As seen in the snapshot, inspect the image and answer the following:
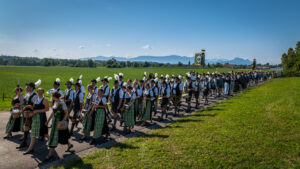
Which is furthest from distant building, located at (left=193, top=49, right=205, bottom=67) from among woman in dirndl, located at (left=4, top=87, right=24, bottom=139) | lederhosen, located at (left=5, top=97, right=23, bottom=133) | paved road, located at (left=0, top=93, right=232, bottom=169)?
lederhosen, located at (left=5, top=97, right=23, bottom=133)

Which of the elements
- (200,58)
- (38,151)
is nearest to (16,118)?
(38,151)

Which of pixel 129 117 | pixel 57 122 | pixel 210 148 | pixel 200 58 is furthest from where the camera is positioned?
pixel 200 58

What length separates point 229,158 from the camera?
5.50 metres

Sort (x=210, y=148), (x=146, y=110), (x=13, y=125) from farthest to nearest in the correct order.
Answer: (x=146, y=110), (x=13, y=125), (x=210, y=148)

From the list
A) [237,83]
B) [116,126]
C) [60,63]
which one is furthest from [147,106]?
[60,63]

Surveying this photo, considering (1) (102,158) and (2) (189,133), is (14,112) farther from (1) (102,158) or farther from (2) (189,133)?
(2) (189,133)

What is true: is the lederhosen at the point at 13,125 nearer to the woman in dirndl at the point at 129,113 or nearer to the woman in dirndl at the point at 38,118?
the woman in dirndl at the point at 38,118

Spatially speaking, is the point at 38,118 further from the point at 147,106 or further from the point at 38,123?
the point at 147,106

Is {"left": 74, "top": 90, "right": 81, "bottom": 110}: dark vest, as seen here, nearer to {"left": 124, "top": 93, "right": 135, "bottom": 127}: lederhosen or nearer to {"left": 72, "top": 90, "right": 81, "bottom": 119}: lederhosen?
{"left": 72, "top": 90, "right": 81, "bottom": 119}: lederhosen

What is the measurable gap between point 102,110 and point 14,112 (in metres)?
3.23

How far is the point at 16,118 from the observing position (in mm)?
7141

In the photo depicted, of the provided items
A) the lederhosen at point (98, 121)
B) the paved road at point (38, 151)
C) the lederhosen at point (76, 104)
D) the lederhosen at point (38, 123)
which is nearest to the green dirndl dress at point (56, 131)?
the paved road at point (38, 151)

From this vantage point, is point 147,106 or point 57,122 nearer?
point 57,122

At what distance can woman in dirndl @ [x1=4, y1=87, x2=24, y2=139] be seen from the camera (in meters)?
6.86
